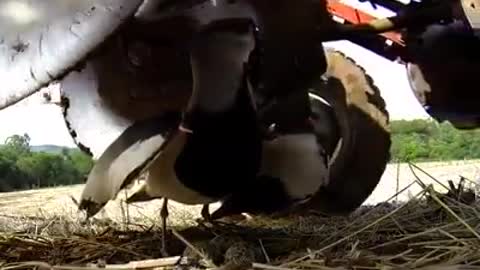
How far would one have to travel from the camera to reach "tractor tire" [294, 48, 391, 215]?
2.74 meters

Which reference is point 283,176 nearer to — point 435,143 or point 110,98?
point 110,98

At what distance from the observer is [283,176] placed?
1.86 meters

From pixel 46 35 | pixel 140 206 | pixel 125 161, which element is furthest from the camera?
pixel 140 206

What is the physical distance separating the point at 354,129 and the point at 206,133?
4.14ft

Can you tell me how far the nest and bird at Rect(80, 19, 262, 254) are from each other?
0.10m

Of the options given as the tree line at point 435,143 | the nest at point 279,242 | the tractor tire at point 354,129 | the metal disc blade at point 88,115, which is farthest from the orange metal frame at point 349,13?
the tree line at point 435,143

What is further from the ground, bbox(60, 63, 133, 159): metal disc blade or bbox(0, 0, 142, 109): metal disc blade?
bbox(0, 0, 142, 109): metal disc blade

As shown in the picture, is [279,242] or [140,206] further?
[140,206]

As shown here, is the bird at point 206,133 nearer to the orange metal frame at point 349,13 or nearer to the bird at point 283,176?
the bird at point 283,176

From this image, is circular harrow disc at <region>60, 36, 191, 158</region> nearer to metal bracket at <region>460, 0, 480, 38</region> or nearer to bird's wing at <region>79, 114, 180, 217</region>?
bird's wing at <region>79, 114, 180, 217</region>

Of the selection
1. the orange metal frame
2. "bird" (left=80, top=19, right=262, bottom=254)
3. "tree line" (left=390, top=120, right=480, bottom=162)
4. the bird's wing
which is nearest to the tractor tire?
the orange metal frame

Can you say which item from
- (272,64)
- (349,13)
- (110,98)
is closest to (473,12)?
(272,64)

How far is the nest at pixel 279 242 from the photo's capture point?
1.44 meters

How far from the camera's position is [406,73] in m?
2.72
